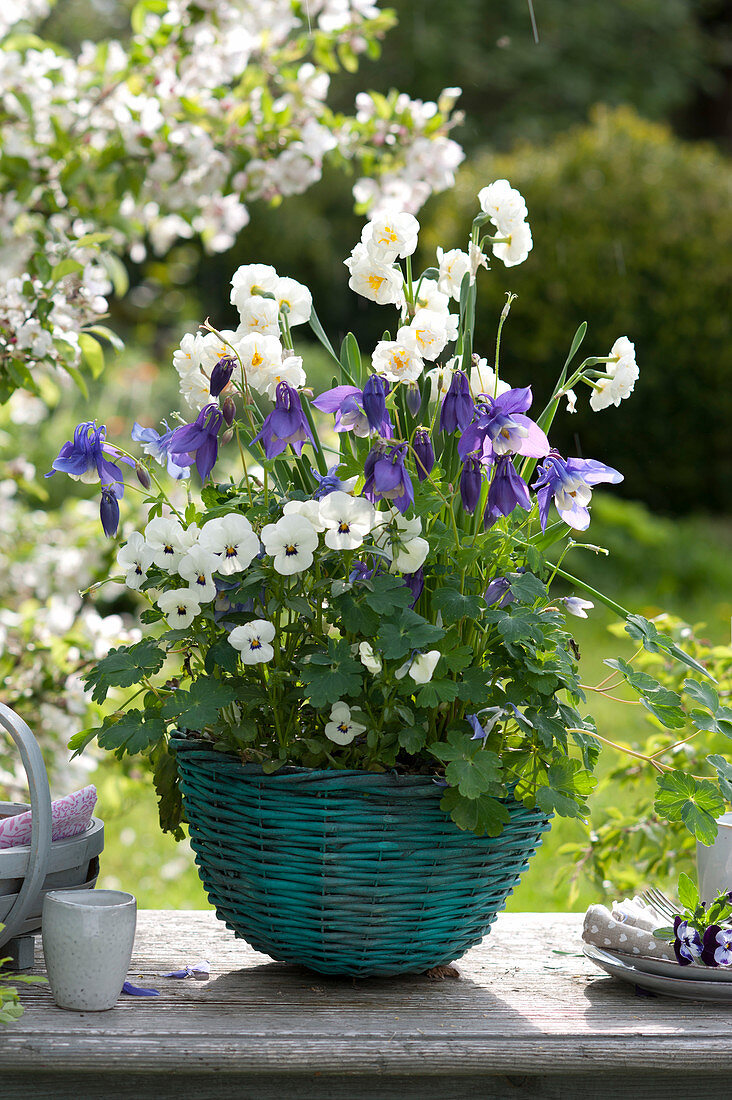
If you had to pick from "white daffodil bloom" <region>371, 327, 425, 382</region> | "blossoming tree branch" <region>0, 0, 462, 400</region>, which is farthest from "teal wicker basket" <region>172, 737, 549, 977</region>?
"blossoming tree branch" <region>0, 0, 462, 400</region>

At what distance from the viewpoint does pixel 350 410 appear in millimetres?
1094

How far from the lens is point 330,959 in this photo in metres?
1.19

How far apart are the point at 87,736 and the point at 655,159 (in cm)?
707

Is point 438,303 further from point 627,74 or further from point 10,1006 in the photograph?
point 627,74

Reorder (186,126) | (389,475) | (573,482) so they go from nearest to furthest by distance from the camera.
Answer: (389,475)
(573,482)
(186,126)

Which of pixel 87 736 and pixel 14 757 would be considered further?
pixel 14 757

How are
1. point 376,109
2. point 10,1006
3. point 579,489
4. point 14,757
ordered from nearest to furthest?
point 10,1006, point 579,489, point 376,109, point 14,757

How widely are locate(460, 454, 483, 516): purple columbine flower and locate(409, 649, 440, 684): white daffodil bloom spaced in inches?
5.7

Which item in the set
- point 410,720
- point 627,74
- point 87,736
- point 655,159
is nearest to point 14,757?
point 87,736

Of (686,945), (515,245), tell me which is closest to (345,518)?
(515,245)

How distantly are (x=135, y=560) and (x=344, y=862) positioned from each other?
0.35 m

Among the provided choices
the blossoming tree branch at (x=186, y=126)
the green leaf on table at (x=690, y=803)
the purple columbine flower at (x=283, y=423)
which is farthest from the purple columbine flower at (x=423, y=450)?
the blossoming tree branch at (x=186, y=126)

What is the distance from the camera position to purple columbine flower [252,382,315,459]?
1094mm

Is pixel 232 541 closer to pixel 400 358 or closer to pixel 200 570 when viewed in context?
pixel 200 570
